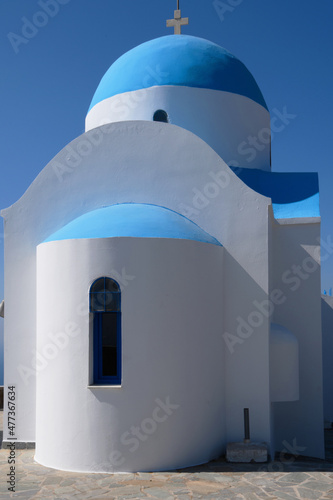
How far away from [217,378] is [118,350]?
5.67 feet

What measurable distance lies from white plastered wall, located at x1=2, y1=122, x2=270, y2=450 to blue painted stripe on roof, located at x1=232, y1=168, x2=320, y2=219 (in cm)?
150

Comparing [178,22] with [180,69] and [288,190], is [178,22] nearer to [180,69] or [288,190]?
[180,69]

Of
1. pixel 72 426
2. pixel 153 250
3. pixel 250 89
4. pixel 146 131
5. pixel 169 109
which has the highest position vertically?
pixel 250 89

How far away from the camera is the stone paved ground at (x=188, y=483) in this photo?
257 inches

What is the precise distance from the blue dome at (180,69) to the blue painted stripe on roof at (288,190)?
211 cm

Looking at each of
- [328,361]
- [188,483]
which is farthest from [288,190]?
[188,483]

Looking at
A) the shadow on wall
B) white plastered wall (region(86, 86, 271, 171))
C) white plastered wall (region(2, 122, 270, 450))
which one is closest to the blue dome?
white plastered wall (region(86, 86, 271, 171))

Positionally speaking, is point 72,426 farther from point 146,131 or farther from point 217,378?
point 146,131

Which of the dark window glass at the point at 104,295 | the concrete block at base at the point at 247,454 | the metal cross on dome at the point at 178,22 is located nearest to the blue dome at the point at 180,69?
the metal cross on dome at the point at 178,22

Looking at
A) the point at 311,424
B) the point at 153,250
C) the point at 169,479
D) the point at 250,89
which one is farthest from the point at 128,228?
the point at 250,89

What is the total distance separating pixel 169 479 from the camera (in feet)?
23.3

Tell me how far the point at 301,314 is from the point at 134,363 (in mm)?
3703

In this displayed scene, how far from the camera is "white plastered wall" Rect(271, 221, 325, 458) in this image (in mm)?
9469

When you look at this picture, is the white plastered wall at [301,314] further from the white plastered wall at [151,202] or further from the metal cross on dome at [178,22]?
the metal cross on dome at [178,22]
